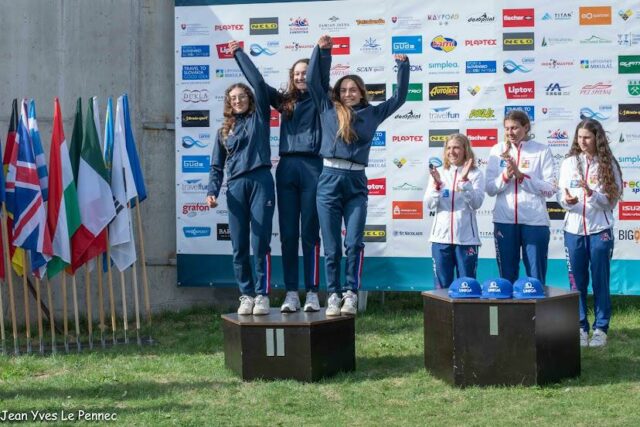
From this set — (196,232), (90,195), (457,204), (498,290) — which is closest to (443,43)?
(457,204)

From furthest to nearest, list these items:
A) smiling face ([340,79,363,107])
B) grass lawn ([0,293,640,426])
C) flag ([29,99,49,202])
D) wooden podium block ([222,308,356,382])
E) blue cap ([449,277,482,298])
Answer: flag ([29,99,49,202]), smiling face ([340,79,363,107]), wooden podium block ([222,308,356,382]), blue cap ([449,277,482,298]), grass lawn ([0,293,640,426])

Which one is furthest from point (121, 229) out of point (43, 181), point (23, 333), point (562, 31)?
point (562, 31)

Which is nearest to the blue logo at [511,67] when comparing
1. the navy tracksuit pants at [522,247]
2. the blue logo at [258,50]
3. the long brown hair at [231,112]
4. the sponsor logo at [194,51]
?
the navy tracksuit pants at [522,247]

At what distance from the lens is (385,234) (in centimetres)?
875

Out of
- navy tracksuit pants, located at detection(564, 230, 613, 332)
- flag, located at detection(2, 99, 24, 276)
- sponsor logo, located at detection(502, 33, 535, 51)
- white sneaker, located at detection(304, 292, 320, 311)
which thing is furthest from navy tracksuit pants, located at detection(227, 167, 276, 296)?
sponsor logo, located at detection(502, 33, 535, 51)

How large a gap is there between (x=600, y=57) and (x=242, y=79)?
3.10m

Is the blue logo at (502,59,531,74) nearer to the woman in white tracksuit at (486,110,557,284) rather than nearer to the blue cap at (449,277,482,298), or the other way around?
the woman in white tracksuit at (486,110,557,284)

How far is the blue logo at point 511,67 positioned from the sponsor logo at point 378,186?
1397 mm

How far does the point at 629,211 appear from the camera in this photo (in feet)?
27.6

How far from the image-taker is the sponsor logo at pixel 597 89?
842 centimetres

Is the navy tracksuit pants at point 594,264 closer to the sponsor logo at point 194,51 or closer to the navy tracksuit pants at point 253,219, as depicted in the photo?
the navy tracksuit pants at point 253,219

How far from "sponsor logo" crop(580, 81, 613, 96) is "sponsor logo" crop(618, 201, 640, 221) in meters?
0.96

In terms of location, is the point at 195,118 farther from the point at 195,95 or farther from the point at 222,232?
the point at 222,232

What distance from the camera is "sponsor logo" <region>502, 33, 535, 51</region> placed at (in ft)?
27.9
